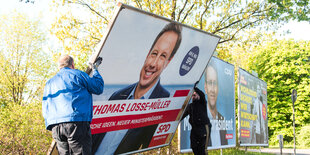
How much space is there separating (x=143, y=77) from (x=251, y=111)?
371 inches

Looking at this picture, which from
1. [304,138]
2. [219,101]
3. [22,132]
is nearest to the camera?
[22,132]

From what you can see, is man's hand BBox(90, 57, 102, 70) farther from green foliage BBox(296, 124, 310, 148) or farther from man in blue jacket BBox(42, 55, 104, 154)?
green foliage BBox(296, 124, 310, 148)

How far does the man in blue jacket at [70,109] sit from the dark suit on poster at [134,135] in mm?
897

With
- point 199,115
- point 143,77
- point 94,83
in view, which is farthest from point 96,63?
point 199,115

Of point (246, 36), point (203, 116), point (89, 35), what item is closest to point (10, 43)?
point (89, 35)

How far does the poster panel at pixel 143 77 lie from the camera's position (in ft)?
14.2

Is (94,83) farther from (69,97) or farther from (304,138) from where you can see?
(304,138)

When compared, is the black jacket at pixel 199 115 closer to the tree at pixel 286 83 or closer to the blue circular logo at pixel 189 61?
the blue circular logo at pixel 189 61

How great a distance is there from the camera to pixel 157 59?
5148 mm

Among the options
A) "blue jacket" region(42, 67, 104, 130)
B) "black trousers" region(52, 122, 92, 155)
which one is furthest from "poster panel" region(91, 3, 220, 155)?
"black trousers" region(52, 122, 92, 155)

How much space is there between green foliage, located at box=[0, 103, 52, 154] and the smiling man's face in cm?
466

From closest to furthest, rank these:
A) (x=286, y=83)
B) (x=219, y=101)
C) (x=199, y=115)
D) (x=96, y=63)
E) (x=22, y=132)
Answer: (x=96, y=63), (x=199, y=115), (x=22, y=132), (x=219, y=101), (x=286, y=83)

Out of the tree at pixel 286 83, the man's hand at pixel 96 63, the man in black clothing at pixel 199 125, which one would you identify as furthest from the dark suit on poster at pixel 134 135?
the tree at pixel 286 83

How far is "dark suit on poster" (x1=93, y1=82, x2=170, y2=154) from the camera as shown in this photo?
15.3 feet
